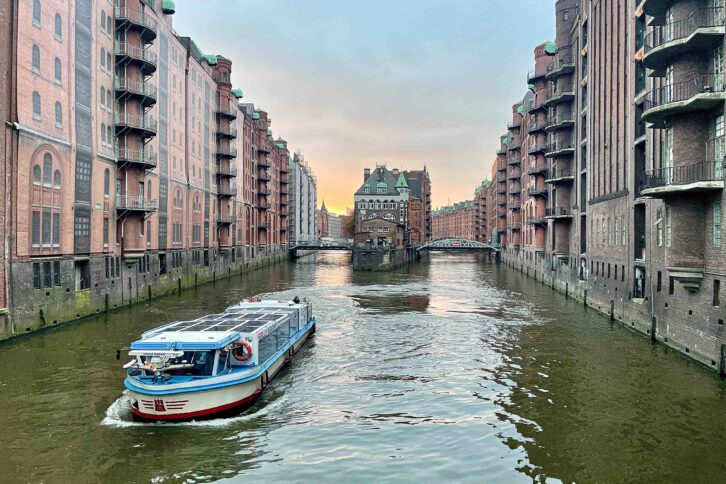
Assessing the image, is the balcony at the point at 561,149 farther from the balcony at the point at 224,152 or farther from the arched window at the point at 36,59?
the arched window at the point at 36,59

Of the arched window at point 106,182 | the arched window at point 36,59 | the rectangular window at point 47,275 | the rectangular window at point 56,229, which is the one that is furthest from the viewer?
the arched window at point 106,182

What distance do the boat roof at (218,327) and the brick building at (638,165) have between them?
758 inches

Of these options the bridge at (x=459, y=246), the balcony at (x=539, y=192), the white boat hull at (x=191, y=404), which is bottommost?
the white boat hull at (x=191, y=404)

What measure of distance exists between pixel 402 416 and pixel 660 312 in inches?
720

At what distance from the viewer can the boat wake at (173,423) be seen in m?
19.1

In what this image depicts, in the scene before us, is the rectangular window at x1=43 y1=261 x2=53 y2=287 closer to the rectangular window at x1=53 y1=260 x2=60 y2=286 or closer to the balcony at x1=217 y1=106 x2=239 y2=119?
the rectangular window at x1=53 y1=260 x2=60 y2=286

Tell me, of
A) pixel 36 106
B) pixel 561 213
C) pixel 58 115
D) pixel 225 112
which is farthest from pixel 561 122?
pixel 36 106

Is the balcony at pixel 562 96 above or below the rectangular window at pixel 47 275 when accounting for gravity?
above

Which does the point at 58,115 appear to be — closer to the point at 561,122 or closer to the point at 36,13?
the point at 36,13

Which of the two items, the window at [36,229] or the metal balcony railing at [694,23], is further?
the window at [36,229]

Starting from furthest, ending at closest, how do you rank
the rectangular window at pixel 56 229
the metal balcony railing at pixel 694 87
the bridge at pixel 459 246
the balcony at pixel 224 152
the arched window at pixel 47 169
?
the bridge at pixel 459 246
the balcony at pixel 224 152
the rectangular window at pixel 56 229
the arched window at pixel 47 169
the metal balcony railing at pixel 694 87

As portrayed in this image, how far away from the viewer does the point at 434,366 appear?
2784 cm

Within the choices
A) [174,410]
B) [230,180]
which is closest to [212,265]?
[230,180]

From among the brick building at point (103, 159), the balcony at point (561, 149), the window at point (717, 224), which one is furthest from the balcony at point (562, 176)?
the brick building at point (103, 159)
